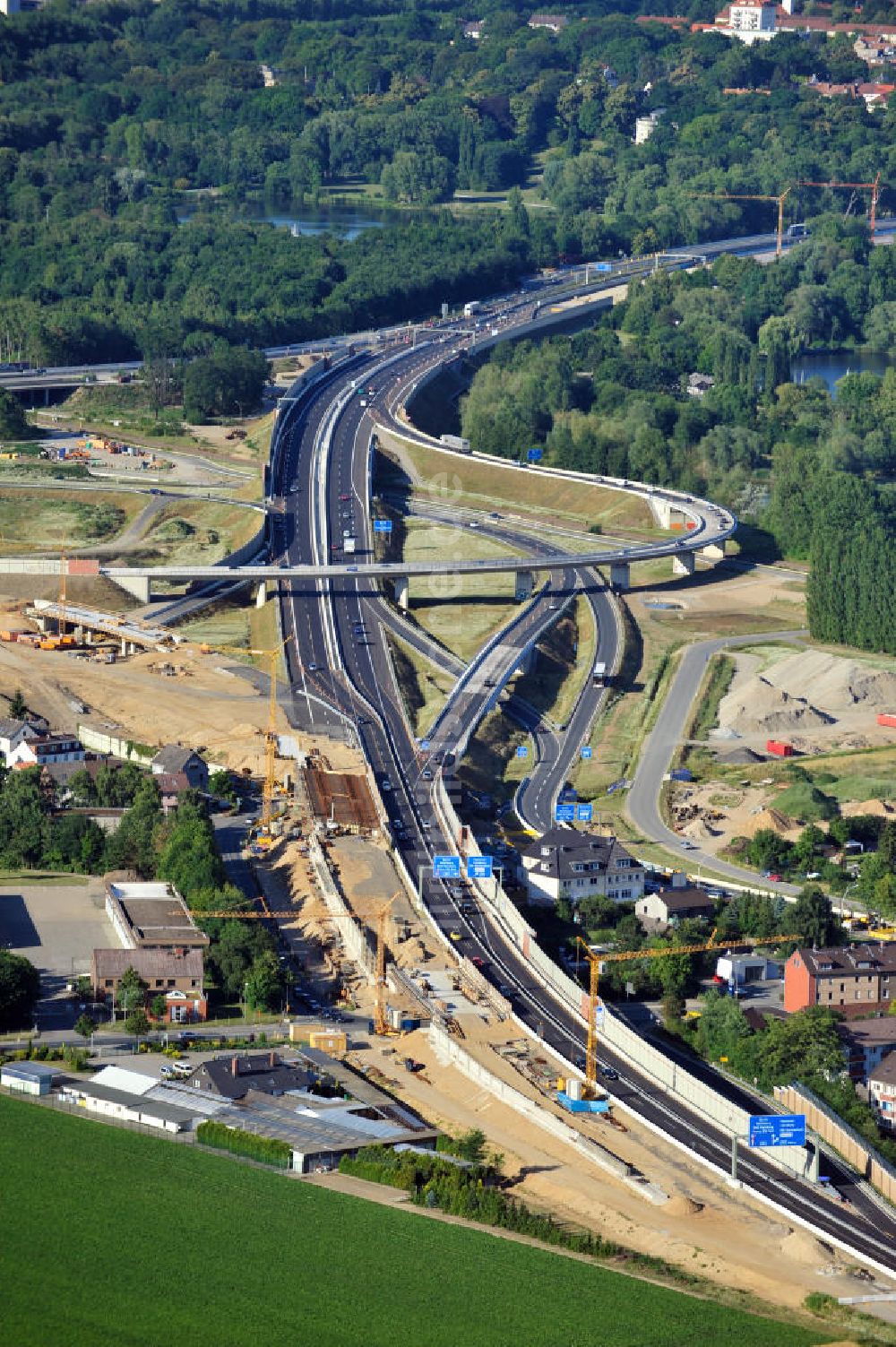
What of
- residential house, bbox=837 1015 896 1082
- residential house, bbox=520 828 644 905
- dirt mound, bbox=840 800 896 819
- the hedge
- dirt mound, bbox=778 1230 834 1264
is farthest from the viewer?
dirt mound, bbox=840 800 896 819

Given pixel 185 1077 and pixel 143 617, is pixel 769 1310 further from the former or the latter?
pixel 143 617

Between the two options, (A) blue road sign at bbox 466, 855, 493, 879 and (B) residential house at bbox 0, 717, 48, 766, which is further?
(B) residential house at bbox 0, 717, 48, 766

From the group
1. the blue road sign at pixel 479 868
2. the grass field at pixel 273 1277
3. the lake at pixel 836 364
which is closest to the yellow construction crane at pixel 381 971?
the blue road sign at pixel 479 868

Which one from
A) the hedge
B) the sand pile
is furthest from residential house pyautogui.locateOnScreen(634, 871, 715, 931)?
the sand pile

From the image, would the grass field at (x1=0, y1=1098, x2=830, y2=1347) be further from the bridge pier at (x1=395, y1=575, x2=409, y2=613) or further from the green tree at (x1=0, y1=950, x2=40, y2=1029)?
the bridge pier at (x1=395, y1=575, x2=409, y2=613)

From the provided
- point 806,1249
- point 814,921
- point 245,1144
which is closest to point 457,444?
point 814,921

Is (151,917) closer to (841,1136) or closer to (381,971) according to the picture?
(381,971)

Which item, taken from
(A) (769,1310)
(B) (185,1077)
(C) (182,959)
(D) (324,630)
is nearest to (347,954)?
(C) (182,959)
